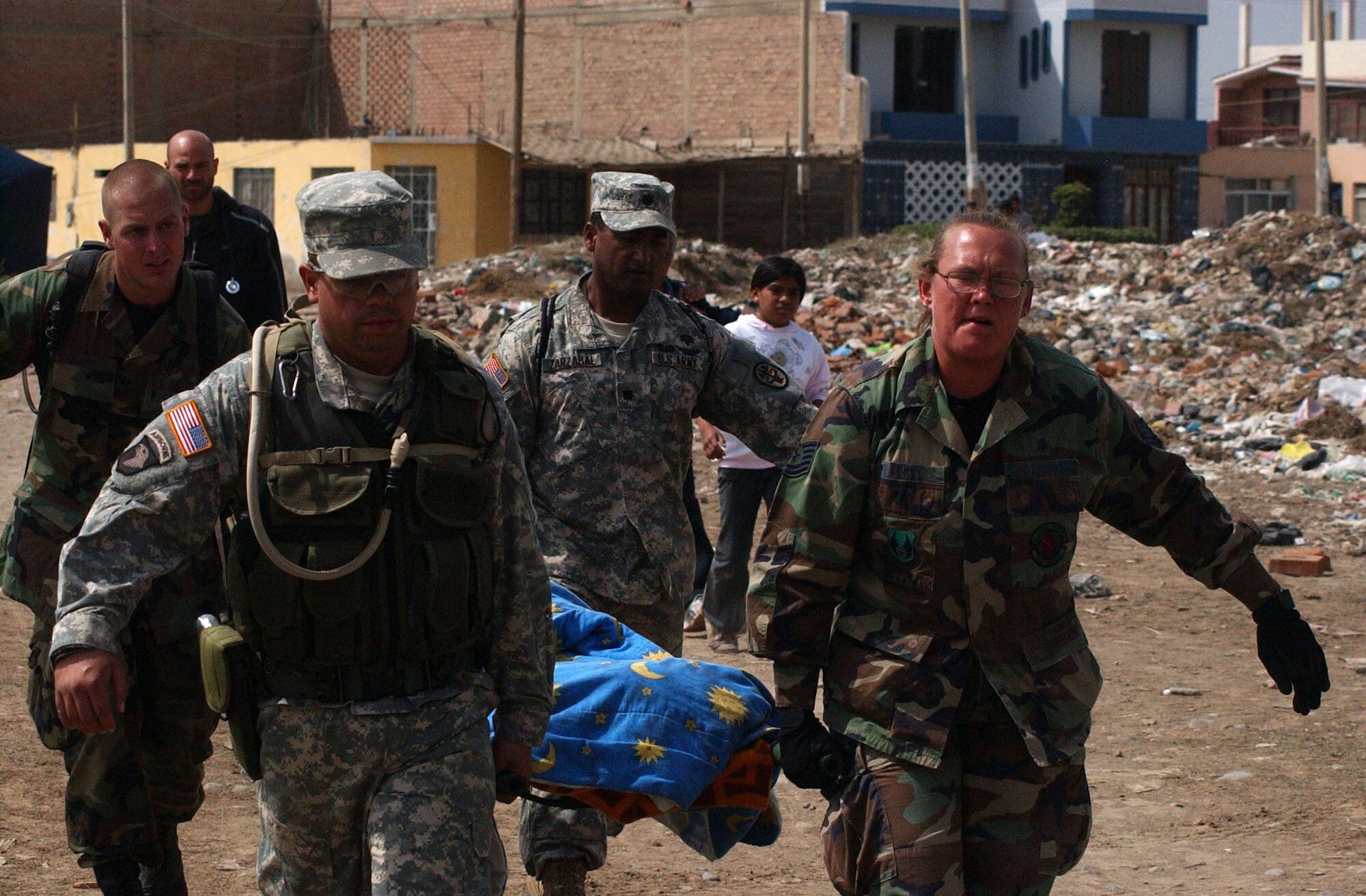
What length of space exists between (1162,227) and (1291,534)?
3015 centimetres

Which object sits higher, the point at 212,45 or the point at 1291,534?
the point at 212,45

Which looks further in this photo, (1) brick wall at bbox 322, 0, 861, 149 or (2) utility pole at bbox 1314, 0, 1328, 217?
(1) brick wall at bbox 322, 0, 861, 149

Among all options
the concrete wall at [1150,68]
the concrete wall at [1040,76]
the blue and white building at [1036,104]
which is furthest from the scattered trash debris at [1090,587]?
the concrete wall at [1150,68]

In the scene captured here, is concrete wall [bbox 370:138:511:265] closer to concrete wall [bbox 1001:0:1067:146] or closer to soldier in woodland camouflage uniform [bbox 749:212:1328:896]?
concrete wall [bbox 1001:0:1067:146]

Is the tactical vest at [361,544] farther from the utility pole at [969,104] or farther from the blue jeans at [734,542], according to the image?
the utility pole at [969,104]

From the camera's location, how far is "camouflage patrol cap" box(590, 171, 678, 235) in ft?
15.3

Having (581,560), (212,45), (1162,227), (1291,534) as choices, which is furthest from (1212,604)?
(212,45)

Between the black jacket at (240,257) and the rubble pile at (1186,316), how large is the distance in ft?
26.0

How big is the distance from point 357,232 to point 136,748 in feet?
6.32

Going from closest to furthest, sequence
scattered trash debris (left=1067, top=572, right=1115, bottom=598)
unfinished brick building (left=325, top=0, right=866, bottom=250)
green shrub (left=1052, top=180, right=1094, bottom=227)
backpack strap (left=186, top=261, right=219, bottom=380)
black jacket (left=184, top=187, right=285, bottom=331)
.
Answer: backpack strap (left=186, top=261, right=219, bottom=380) → black jacket (left=184, top=187, right=285, bottom=331) → scattered trash debris (left=1067, top=572, right=1115, bottom=598) → green shrub (left=1052, top=180, right=1094, bottom=227) → unfinished brick building (left=325, top=0, right=866, bottom=250)

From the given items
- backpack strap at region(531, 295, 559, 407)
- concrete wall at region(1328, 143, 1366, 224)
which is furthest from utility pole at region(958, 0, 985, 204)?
backpack strap at region(531, 295, 559, 407)

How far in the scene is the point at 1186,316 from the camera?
2022 cm

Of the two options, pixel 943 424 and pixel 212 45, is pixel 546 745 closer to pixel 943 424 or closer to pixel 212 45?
pixel 943 424

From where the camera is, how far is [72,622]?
2971 millimetres
